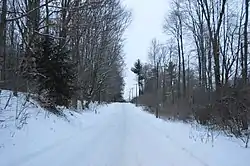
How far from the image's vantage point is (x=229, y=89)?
1806cm

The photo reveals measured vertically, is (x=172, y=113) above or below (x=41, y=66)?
below

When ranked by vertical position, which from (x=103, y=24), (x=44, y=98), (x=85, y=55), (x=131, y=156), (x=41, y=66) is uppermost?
(x=103, y=24)

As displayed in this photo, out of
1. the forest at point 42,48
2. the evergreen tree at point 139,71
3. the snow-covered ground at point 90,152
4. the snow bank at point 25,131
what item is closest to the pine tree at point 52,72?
the forest at point 42,48

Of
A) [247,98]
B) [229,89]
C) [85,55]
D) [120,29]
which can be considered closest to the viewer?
[247,98]

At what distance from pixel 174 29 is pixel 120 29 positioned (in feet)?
34.0

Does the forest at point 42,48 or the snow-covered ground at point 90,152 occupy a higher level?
the forest at point 42,48

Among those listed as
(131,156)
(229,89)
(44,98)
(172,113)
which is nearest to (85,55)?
(172,113)

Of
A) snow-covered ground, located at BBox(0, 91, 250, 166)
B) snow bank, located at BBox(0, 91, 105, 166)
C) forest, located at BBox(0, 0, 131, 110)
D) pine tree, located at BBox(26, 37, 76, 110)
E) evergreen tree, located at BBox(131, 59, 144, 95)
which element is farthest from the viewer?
evergreen tree, located at BBox(131, 59, 144, 95)

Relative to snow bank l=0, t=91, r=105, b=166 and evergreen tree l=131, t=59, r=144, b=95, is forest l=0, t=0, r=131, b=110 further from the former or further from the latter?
evergreen tree l=131, t=59, r=144, b=95

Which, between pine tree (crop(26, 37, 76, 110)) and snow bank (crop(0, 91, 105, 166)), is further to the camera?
pine tree (crop(26, 37, 76, 110))

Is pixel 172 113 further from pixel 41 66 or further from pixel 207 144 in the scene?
pixel 207 144

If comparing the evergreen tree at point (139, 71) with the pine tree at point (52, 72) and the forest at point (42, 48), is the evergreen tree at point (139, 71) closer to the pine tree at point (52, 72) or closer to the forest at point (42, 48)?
the forest at point (42, 48)

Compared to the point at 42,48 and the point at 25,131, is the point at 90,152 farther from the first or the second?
the point at 42,48

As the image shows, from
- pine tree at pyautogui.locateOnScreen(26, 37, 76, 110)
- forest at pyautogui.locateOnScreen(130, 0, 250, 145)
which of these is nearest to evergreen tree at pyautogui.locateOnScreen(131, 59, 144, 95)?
forest at pyautogui.locateOnScreen(130, 0, 250, 145)
